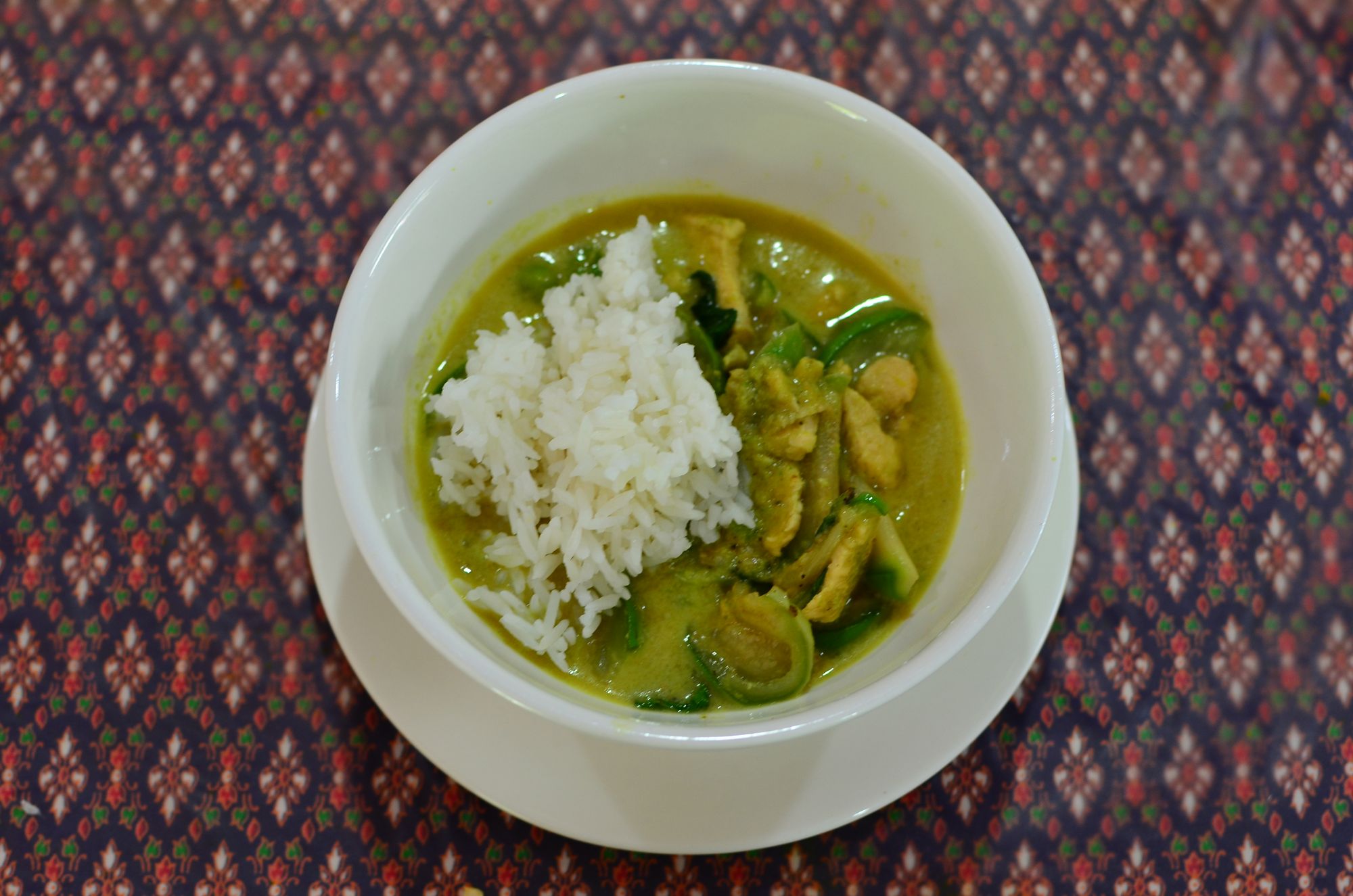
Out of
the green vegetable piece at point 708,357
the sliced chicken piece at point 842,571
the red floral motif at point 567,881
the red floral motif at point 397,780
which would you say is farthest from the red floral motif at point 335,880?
the green vegetable piece at point 708,357

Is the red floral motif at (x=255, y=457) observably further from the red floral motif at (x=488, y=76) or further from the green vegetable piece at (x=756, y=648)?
the green vegetable piece at (x=756, y=648)

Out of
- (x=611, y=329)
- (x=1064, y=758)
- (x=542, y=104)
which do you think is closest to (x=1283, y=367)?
(x=1064, y=758)

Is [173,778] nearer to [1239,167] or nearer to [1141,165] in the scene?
[1141,165]

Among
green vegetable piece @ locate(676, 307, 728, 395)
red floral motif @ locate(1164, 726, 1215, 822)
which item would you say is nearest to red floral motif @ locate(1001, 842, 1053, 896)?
red floral motif @ locate(1164, 726, 1215, 822)

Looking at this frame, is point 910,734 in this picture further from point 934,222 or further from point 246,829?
point 246,829

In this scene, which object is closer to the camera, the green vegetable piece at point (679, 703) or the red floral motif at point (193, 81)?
the green vegetable piece at point (679, 703)
